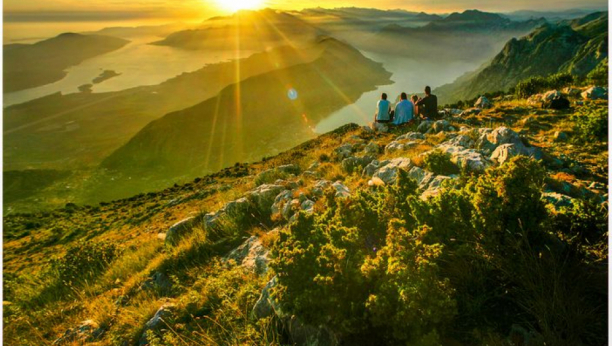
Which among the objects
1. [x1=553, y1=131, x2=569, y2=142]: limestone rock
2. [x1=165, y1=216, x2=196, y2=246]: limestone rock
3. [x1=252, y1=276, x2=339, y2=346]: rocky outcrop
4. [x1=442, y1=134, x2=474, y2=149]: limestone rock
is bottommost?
[x1=165, y1=216, x2=196, y2=246]: limestone rock

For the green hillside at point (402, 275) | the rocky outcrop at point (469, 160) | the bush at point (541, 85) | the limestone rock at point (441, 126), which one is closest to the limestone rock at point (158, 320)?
the green hillside at point (402, 275)

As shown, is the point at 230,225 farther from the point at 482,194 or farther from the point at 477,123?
the point at 477,123

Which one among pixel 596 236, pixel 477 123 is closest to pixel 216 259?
pixel 596 236

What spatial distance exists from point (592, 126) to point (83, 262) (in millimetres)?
15245

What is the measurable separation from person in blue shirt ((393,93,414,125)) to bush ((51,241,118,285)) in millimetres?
15554

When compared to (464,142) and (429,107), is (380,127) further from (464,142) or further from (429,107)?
(464,142)

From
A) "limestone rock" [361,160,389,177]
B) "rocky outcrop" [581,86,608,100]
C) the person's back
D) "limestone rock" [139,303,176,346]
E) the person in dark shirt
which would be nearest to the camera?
"limestone rock" [139,303,176,346]

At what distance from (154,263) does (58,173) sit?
697 ft

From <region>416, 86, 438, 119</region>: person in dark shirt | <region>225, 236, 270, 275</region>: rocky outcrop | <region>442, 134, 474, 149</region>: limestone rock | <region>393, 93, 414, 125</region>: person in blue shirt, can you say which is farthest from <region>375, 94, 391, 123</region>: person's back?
<region>225, 236, 270, 275</region>: rocky outcrop

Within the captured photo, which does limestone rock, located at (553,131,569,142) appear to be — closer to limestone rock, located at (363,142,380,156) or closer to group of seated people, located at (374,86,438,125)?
limestone rock, located at (363,142,380,156)

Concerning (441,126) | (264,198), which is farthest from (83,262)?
(441,126)

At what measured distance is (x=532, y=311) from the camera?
367 centimetres

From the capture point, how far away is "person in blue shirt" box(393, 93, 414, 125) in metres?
19.7

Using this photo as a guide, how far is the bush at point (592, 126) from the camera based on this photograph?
9609mm
